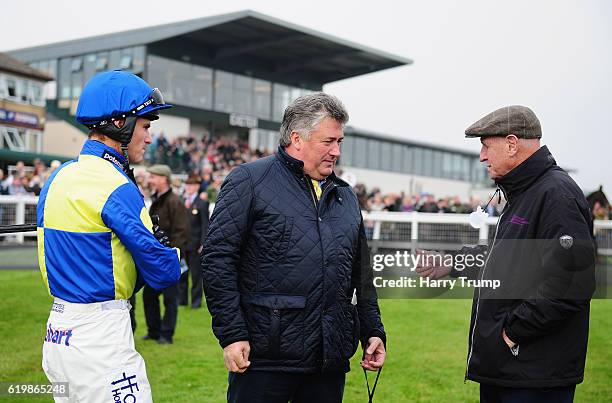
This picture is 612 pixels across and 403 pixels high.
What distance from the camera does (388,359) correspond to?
287 inches

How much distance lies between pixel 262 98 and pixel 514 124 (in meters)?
39.4

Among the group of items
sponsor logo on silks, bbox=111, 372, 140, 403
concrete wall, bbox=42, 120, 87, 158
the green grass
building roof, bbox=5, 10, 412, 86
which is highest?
building roof, bbox=5, 10, 412, 86

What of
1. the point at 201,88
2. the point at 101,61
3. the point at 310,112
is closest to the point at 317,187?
the point at 310,112

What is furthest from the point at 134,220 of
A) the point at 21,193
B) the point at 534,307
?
the point at 21,193

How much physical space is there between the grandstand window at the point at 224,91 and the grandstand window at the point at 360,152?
9.35 metres

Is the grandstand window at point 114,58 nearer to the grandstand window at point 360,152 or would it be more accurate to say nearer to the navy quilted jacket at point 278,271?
the grandstand window at point 360,152

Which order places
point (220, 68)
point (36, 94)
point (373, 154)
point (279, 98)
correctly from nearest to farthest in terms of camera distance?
point (36, 94) < point (220, 68) < point (279, 98) < point (373, 154)

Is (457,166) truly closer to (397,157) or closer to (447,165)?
(447,165)

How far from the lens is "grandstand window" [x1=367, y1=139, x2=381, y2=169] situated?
46.1 m

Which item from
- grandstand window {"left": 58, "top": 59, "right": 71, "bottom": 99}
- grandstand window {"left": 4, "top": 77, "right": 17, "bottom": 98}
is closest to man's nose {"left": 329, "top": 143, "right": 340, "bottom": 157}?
grandstand window {"left": 4, "top": 77, "right": 17, "bottom": 98}

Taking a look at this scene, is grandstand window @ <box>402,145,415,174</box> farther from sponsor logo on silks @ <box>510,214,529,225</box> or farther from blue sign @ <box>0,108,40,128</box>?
sponsor logo on silks @ <box>510,214,529,225</box>

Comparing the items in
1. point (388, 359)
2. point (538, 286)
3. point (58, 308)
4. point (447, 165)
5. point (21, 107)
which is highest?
point (21, 107)

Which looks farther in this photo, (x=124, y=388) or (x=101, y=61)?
(x=101, y=61)

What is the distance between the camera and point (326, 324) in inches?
A: 121
